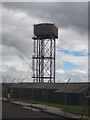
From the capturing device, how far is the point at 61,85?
54.9 meters

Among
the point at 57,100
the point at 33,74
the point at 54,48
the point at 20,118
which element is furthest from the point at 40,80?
the point at 20,118

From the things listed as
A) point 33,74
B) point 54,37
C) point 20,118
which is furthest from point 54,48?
point 20,118

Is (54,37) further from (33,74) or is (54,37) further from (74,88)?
(74,88)

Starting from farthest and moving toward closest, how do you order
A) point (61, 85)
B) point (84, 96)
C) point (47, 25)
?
point (47, 25) → point (61, 85) → point (84, 96)

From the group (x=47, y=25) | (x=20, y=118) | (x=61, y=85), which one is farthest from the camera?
(x=47, y=25)

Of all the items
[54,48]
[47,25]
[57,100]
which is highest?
[47,25]

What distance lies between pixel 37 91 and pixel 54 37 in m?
10.4

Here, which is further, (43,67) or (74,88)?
(43,67)

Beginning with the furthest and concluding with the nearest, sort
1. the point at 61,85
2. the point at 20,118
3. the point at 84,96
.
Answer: the point at 61,85 → the point at 84,96 → the point at 20,118

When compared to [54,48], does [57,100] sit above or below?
below

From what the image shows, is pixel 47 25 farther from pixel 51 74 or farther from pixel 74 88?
pixel 74 88

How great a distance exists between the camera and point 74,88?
50.1 metres

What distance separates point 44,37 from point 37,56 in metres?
3.58

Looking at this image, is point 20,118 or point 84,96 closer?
point 20,118
